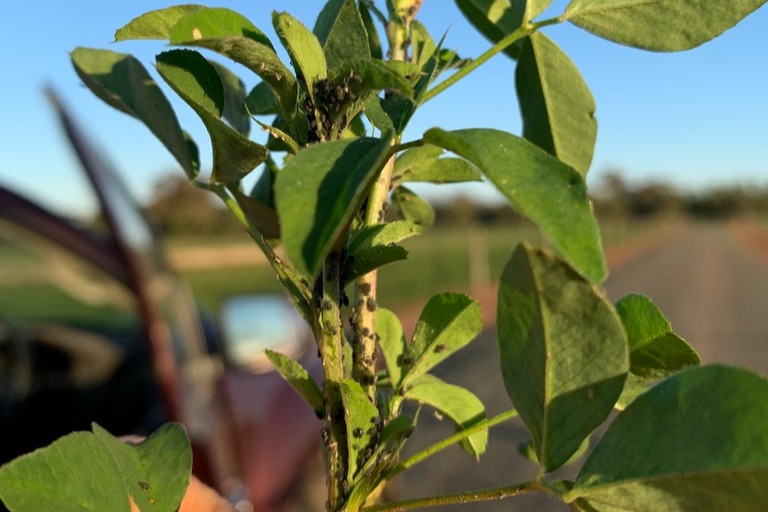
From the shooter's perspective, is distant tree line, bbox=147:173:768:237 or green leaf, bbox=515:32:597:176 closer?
green leaf, bbox=515:32:597:176

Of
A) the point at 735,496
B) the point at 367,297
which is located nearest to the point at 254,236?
the point at 367,297

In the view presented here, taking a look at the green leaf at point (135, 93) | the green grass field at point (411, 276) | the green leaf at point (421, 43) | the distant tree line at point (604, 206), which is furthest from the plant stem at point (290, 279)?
the distant tree line at point (604, 206)

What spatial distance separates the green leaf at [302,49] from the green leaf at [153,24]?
3.0 inches

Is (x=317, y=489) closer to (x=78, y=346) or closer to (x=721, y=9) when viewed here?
(x=78, y=346)

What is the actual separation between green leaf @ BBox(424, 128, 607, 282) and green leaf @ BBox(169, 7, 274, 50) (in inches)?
5.9

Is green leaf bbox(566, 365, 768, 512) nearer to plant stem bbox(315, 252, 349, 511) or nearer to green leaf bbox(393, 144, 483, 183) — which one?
plant stem bbox(315, 252, 349, 511)

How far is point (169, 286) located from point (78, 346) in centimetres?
93

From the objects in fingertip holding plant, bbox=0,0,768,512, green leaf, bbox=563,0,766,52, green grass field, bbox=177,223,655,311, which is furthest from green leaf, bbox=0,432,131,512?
green grass field, bbox=177,223,655,311

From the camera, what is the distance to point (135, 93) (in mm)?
620

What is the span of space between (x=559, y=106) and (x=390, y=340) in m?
0.26

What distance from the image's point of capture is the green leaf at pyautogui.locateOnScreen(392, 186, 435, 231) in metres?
0.74

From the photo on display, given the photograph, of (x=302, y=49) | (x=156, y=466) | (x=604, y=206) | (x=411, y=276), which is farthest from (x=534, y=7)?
(x=604, y=206)

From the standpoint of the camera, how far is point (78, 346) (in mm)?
3715

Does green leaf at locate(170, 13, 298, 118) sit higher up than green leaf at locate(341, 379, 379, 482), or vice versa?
green leaf at locate(170, 13, 298, 118)
